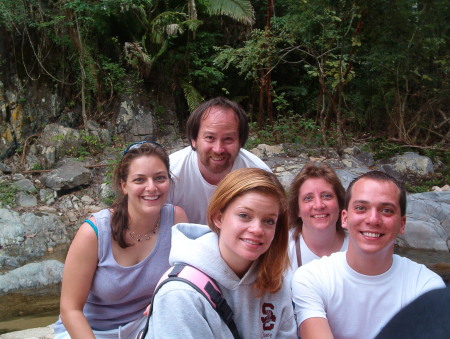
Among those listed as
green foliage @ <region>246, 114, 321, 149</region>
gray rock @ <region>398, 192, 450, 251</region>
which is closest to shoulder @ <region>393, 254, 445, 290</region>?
gray rock @ <region>398, 192, 450, 251</region>

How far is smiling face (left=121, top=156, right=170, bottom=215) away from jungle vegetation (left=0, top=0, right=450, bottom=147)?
304 inches

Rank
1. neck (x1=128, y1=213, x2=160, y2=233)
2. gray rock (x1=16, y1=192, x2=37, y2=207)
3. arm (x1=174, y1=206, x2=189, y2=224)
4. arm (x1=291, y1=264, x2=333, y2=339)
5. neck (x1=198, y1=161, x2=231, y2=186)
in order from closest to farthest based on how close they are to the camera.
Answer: arm (x1=291, y1=264, x2=333, y2=339)
neck (x1=128, y1=213, x2=160, y2=233)
arm (x1=174, y1=206, x2=189, y2=224)
neck (x1=198, y1=161, x2=231, y2=186)
gray rock (x1=16, y1=192, x2=37, y2=207)

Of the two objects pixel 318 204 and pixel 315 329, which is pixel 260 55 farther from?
pixel 315 329

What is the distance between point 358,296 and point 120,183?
131 centimetres

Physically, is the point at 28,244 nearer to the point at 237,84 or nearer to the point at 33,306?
the point at 33,306

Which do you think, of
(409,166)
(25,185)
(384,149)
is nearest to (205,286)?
(25,185)

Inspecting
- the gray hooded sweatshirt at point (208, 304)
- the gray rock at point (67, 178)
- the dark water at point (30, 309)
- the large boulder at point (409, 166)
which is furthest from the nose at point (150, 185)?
the large boulder at point (409, 166)

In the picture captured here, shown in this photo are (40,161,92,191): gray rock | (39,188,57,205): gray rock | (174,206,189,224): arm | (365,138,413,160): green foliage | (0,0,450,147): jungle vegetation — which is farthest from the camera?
(365,138,413,160): green foliage

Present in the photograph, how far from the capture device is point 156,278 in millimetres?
2209

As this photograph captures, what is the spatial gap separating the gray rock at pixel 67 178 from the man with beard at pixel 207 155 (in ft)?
20.8

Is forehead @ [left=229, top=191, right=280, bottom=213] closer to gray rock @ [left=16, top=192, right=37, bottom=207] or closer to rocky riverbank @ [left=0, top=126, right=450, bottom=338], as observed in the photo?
rocky riverbank @ [left=0, top=126, right=450, bottom=338]

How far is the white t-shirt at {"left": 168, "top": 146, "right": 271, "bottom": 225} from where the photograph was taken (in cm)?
290

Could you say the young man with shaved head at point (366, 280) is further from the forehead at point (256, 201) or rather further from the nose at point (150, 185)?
the nose at point (150, 185)

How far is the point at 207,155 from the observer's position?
2801 mm
